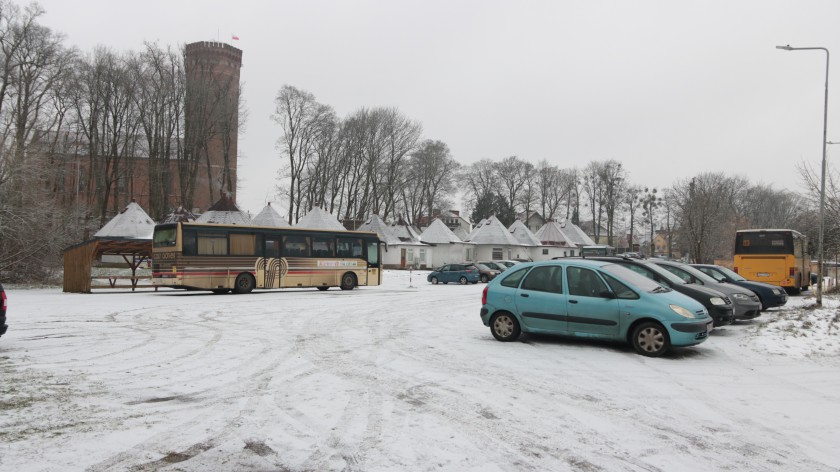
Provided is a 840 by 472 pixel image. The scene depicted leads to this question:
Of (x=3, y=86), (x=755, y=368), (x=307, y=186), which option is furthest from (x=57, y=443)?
(x=307, y=186)

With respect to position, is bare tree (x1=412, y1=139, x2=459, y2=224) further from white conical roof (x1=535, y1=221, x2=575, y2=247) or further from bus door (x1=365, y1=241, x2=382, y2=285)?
bus door (x1=365, y1=241, x2=382, y2=285)

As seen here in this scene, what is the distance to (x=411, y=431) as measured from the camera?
5703 millimetres

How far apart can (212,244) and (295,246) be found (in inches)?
155

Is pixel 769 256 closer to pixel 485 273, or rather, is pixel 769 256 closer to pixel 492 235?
pixel 485 273

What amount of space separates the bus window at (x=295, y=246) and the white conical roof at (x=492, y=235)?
4309 cm

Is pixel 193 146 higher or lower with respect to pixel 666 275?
higher

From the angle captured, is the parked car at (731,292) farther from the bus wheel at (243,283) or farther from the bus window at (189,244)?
the bus window at (189,244)

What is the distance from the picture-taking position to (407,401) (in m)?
6.89

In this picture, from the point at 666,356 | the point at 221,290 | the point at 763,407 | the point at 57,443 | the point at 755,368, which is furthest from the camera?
the point at 221,290

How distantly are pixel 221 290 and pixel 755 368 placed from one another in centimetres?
2186

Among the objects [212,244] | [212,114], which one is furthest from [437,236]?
[212,244]

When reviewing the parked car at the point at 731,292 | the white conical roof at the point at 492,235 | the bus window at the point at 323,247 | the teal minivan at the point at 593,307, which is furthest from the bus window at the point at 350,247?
the white conical roof at the point at 492,235

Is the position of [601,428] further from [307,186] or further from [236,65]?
[236,65]

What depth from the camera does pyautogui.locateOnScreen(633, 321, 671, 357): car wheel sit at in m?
9.95
